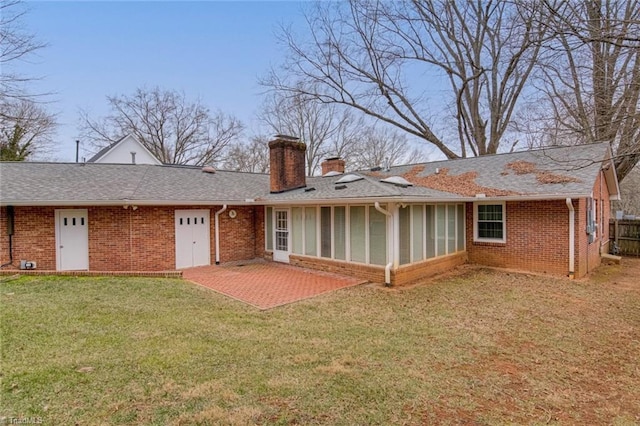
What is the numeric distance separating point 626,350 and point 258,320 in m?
5.60

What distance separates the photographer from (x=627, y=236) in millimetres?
13602

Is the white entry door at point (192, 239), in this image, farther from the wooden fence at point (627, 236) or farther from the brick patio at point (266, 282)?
the wooden fence at point (627, 236)

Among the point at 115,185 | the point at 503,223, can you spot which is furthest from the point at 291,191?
the point at 503,223

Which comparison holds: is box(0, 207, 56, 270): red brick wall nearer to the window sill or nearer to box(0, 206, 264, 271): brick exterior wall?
box(0, 206, 264, 271): brick exterior wall

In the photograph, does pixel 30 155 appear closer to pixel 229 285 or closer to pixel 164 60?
pixel 164 60

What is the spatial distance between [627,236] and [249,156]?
26.0m

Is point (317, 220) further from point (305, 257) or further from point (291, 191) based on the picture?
point (291, 191)

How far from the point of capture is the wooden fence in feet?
43.7

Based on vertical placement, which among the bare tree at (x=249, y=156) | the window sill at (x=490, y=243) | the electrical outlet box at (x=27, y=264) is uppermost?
the bare tree at (x=249, y=156)

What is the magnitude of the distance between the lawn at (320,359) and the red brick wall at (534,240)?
6.90 feet

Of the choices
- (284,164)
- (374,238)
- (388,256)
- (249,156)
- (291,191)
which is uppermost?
(249,156)

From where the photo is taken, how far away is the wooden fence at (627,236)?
43.7 feet

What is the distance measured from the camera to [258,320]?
599 centimetres

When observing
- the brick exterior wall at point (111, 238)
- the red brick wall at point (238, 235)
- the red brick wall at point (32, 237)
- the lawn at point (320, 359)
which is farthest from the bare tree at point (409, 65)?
the lawn at point (320, 359)
